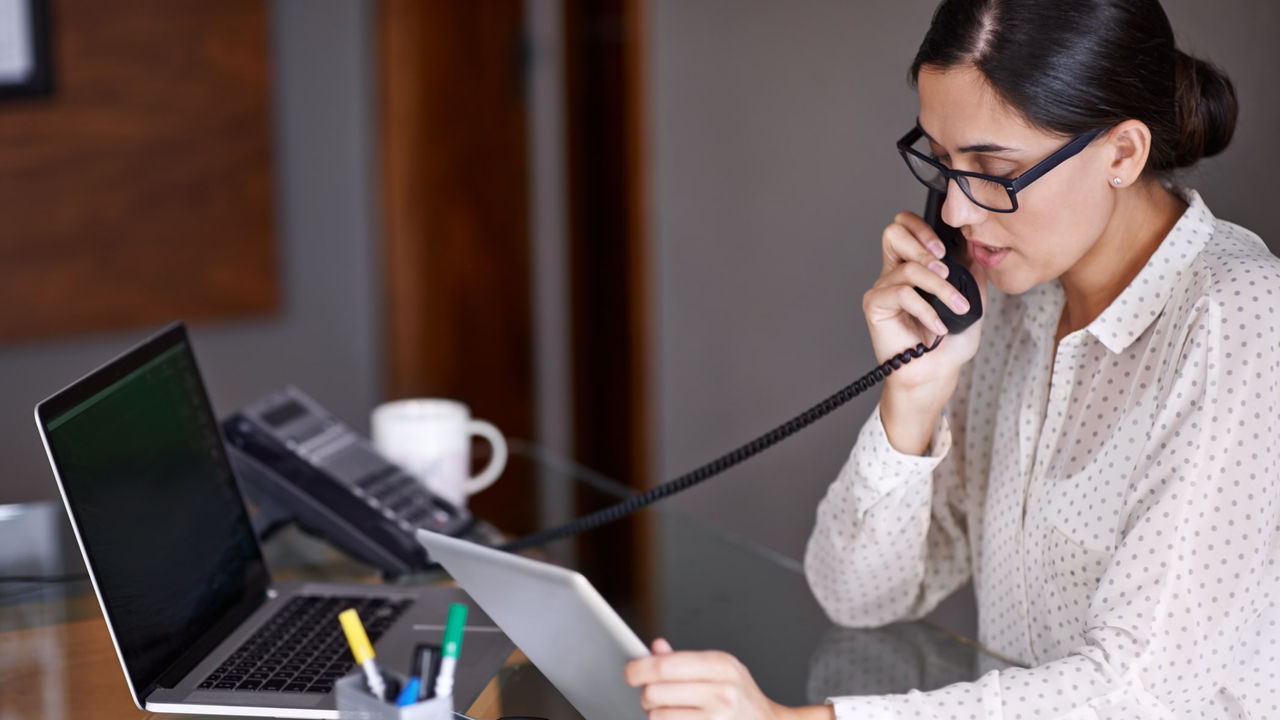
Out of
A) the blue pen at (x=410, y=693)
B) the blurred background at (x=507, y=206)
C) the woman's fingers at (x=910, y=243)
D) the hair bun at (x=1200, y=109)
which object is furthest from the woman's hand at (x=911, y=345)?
the blue pen at (x=410, y=693)

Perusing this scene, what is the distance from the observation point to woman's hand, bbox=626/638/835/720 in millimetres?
911

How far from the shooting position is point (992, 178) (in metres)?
1.13

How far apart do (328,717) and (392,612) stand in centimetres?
25

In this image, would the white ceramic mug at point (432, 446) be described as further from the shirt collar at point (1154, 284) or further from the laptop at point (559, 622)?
the shirt collar at point (1154, 284)

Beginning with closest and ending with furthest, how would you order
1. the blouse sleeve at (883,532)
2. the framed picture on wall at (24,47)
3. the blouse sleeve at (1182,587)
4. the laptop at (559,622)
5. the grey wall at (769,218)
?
the laptop at (559,622) < the blouse sleeve at (1182,587) < the blouse sleeve at (883,532) < the grey wall at (769,218) < the framed picture on wall at (24,47)

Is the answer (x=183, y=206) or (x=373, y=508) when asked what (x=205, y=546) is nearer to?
(x=373, y=508)

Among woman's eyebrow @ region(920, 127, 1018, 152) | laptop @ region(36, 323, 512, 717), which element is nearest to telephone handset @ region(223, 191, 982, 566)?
A: laptop @ region(36, 323, 512, 717)

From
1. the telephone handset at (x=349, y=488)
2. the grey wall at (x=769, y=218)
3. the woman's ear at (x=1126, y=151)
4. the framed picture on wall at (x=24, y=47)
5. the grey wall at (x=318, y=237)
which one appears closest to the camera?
the woman's ear at (x=1126, y=151)

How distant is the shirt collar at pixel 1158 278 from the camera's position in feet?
3.86

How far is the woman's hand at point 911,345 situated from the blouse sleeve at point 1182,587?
0.94 feet

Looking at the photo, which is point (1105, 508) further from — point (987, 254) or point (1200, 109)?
point (1200, 109)

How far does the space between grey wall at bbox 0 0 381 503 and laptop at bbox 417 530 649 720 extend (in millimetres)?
2344

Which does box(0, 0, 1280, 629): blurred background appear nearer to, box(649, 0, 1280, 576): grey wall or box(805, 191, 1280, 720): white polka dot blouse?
box(649, 0, 1280, 576): grey wall

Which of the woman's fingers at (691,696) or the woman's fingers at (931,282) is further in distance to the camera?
the woman's fingers at (931,282)
